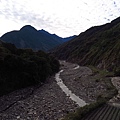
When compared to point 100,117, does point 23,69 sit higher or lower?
higher

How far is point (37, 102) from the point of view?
107 feet

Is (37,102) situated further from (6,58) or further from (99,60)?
(99,60)

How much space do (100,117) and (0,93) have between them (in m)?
23.4

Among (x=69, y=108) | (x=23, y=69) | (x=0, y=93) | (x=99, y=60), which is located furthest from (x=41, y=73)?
(x=99, y=60)

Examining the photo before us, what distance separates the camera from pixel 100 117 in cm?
2031

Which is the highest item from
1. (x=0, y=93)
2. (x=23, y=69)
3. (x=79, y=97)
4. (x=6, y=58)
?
(x=6, y=58)

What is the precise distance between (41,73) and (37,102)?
19.9 m

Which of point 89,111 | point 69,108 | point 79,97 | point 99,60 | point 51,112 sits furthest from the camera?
point 99,60

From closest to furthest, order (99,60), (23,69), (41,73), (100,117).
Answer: (100,117) < (23,69) < (41,73) < (99,60)

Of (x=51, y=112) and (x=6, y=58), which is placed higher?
(x=6, y=58)

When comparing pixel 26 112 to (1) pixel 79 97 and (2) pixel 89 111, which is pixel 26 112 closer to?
(2) pixel 89 111

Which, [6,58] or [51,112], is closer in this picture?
[51,112]

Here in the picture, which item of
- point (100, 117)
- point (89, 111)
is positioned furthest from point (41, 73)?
point (100, 117)

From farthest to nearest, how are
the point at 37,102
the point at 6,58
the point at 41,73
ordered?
the point at 41,73, the point at 6,58, the point at 37,102
